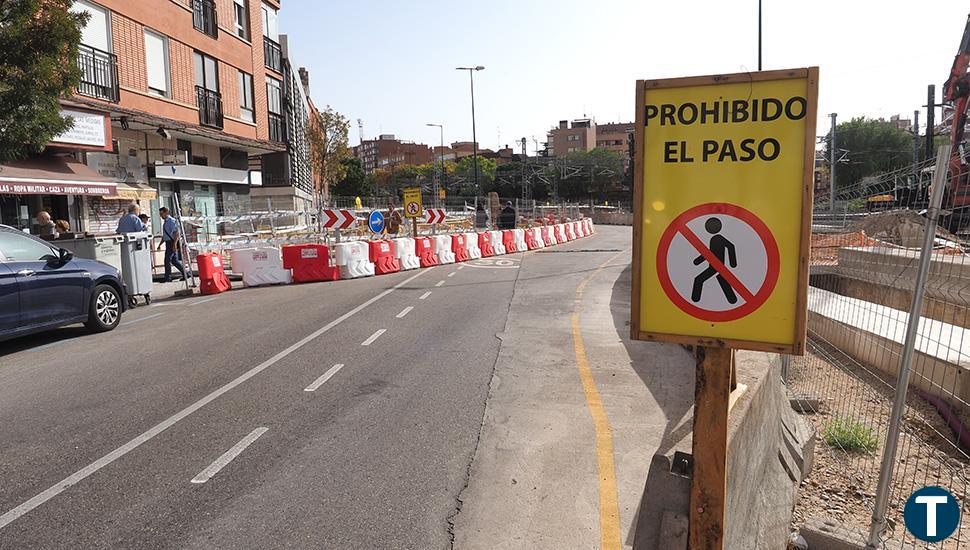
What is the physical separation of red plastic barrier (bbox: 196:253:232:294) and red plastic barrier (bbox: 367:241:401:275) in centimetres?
397

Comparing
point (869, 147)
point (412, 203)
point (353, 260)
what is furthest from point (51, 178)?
point (869, 147)

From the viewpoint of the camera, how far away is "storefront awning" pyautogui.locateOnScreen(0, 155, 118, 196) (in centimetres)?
1552

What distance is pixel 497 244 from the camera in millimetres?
24484

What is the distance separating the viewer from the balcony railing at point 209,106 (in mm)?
25609

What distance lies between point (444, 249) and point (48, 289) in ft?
42.8

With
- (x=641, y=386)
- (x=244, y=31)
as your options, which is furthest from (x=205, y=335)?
(x=244, y=31)

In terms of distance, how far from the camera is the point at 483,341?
896cm

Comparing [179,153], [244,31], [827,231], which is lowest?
[827,231]

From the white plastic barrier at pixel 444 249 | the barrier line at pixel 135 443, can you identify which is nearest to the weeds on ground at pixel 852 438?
the barrier line at pixel 135 443

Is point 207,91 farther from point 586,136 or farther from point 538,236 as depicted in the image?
point 586,136

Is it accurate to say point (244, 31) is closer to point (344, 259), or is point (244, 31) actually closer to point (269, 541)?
point (344, 259)

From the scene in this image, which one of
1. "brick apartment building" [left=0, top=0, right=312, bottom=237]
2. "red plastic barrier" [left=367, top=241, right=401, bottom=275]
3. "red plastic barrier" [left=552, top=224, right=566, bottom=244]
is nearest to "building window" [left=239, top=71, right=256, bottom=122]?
"brick apartment building" [left=0, top=0, right=312, bottom=237]

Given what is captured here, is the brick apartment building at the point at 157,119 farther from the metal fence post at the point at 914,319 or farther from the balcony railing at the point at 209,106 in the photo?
the metal fence post at the point at 914,319

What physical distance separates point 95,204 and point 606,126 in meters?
135
